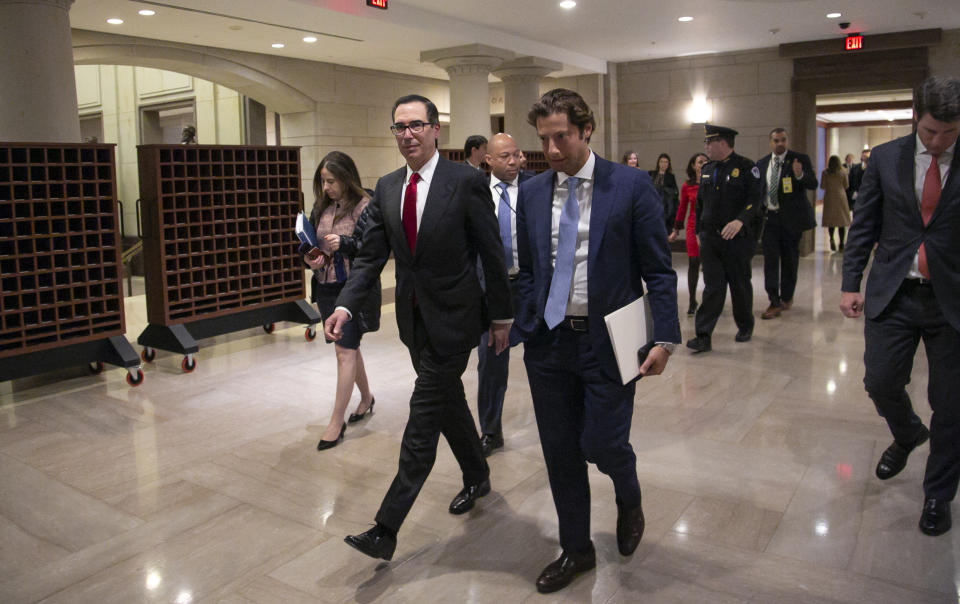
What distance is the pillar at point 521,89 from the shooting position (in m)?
12.5

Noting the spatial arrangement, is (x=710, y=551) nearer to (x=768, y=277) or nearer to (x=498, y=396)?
(x=498, y=396)

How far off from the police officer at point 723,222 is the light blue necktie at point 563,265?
3746 millimetres

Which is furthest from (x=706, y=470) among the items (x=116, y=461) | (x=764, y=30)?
(x=764, y=30)

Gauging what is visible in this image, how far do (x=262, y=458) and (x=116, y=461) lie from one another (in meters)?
0.72

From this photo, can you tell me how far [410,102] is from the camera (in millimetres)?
2719

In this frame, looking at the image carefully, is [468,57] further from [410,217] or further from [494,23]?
[410,217]

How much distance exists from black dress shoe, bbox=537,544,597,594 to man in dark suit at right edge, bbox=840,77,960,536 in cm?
132

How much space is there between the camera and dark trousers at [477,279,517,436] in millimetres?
3645

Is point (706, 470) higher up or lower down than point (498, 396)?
lower down

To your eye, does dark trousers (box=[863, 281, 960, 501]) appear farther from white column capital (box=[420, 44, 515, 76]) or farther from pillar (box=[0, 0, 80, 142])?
white column capital (box=[420, 44, 515, 76])

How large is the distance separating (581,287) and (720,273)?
3951 millimetres

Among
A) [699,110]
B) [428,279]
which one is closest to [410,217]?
[428,279]

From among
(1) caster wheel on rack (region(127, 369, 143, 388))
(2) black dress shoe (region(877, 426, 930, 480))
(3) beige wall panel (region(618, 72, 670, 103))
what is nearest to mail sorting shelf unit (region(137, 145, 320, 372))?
(1) caster wheel on rack (region(127, 369, 143, 388))

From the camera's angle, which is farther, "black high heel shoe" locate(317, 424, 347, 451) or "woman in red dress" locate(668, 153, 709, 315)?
"woman in red dress" locate(668, 153, 709, 315)
